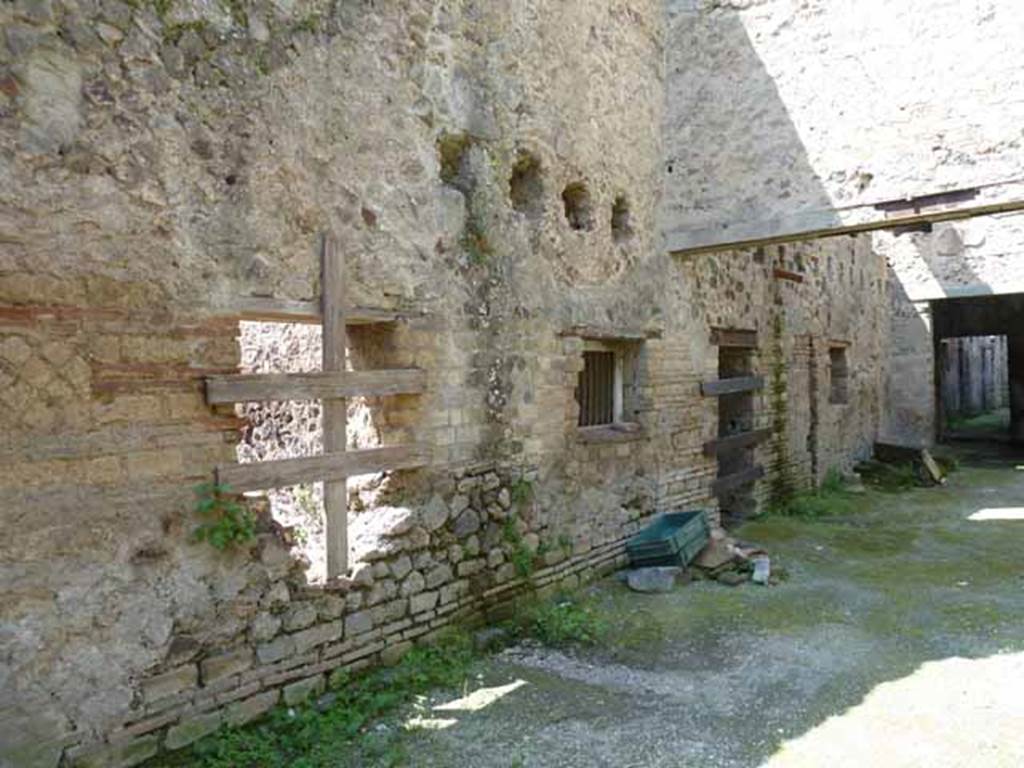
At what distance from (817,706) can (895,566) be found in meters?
3.63

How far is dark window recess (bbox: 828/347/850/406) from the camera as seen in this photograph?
12.7 metres

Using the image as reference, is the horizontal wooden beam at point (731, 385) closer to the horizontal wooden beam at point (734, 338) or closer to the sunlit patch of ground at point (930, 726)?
the horizontal wooden beam at point (734, 338)

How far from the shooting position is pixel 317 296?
174 inches

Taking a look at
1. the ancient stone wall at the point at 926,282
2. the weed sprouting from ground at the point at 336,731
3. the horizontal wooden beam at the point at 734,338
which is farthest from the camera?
the ancient stone wall at the point at 926,282

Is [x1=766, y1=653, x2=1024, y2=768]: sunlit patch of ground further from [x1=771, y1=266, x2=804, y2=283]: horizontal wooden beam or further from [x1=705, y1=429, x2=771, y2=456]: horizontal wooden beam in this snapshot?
[x1=771, y1=266, x2=804, y2=283]: horizontal wooden beam

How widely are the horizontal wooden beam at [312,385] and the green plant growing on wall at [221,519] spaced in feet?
1.50

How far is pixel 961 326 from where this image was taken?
18.5 metres

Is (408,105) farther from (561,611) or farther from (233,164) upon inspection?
(561,611)

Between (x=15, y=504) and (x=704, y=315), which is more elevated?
(x=704, y=315)

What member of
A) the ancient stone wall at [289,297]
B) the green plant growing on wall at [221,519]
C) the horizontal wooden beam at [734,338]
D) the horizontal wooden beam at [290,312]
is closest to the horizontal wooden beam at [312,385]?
the ancient stone wall at [289,297]

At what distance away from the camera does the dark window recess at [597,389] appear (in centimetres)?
722

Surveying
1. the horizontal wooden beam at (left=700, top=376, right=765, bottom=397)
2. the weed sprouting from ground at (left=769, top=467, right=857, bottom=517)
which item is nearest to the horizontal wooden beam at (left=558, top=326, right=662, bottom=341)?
the horizontal wooden beam at (left=700, top=376, right=765, bottom=397)

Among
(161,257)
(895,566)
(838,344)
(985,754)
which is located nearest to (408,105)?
(161,257)

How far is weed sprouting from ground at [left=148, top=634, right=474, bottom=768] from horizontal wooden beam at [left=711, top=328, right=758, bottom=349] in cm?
511
